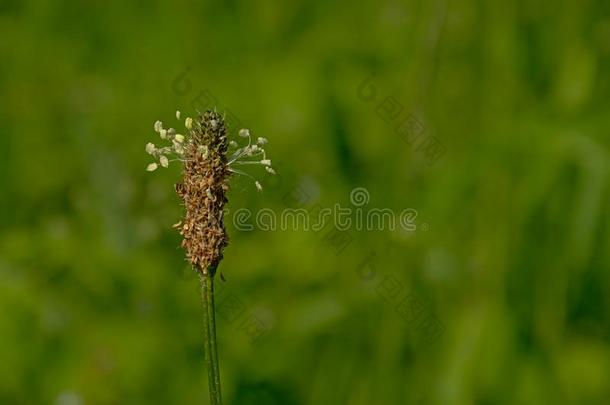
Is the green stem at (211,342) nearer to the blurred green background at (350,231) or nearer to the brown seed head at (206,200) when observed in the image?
the brown seed head at (206,200)

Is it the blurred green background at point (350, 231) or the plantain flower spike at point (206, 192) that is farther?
the blurred green background at point (350, 231)

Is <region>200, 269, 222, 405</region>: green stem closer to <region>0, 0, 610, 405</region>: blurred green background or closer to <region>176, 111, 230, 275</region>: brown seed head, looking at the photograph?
<region>176, 111, 230, 275</region>: brown seed head

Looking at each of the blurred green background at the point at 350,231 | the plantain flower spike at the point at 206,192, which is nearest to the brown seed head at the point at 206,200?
the plantain flower spike at the point at 206,192

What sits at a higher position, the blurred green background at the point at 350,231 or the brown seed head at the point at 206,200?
the blurred green background at the point at 350,231

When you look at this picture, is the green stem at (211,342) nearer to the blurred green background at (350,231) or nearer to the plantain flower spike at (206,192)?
the plantain flower spike at (206,192)

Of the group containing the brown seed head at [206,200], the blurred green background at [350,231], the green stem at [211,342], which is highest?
the blurred green background at [350,231]

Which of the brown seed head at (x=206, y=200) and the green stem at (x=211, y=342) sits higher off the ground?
the brown seed head at (x=206, y=200)

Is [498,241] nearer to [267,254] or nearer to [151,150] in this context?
[267,254]

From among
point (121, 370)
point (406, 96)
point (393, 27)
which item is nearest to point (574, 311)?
point (406, 96)
